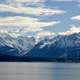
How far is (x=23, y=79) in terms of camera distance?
95.3m

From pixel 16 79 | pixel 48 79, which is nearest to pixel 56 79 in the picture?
pixel 48 79

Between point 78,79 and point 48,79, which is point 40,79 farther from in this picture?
point 78,79

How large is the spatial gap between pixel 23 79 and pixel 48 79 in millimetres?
5792

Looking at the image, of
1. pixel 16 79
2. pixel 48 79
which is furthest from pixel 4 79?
pixel 48 79

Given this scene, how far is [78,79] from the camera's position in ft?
319

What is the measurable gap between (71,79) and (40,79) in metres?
6.39

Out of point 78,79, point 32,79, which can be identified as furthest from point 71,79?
point 32,79

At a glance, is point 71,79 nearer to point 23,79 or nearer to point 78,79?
point 78,79

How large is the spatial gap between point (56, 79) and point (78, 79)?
486 centimetres

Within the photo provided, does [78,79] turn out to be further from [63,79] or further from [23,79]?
[23,79]

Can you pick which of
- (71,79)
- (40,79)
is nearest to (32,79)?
(40,79)

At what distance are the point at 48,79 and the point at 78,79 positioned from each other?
6187 millimetres

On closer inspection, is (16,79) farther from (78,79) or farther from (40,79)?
(78,79)

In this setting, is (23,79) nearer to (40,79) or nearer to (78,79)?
(40,79)
